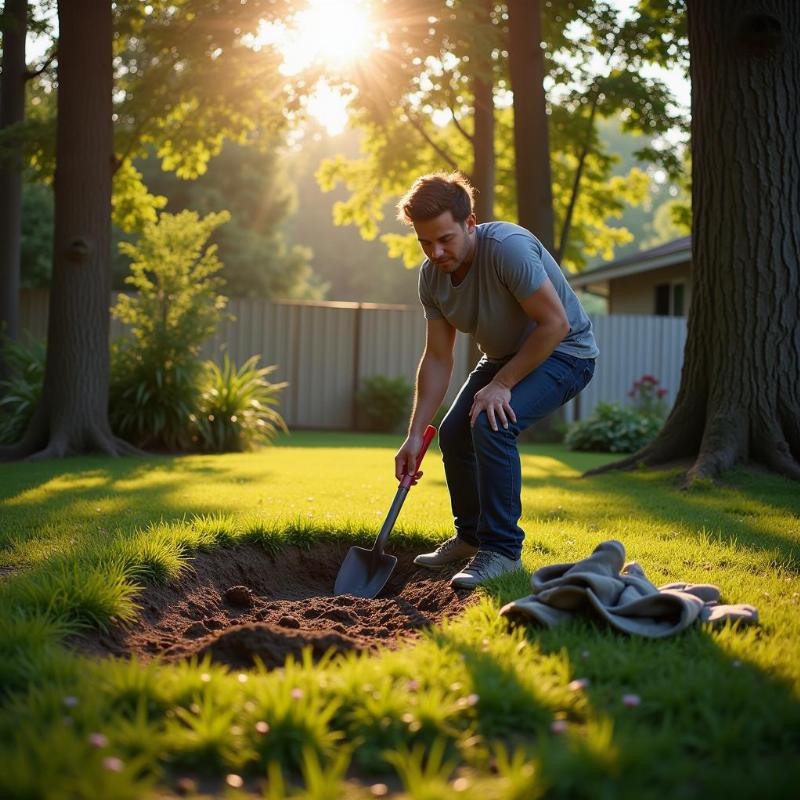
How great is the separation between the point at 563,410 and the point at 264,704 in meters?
13.2

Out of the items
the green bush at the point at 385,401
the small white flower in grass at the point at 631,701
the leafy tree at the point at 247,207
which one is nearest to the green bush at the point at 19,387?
the green bush at the point at 385,401

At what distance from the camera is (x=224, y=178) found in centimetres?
2822

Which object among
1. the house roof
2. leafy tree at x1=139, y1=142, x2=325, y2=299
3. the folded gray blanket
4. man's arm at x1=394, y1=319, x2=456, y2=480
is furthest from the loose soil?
leafy tree at x1=139, y1=142, x2=325, y2=299

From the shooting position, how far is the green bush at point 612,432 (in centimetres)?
1223

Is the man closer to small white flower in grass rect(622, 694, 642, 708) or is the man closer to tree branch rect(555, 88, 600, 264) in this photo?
small white flower in grass rect(622, 694, 642, 708)

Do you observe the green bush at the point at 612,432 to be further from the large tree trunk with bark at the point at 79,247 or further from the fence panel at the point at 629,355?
the large tree trunk with bark at the point at 79,247

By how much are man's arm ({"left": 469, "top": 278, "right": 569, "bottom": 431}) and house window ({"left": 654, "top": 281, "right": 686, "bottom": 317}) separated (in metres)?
17.2

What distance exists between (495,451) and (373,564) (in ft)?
2.85

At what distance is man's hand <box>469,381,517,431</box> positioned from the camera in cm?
354

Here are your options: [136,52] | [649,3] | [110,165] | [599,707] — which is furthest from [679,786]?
[136,52]

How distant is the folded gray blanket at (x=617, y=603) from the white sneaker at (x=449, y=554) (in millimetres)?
949

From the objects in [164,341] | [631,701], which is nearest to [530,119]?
[164,341]

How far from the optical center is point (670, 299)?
20.3 metres

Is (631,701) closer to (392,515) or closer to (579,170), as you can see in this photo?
(392,515)
